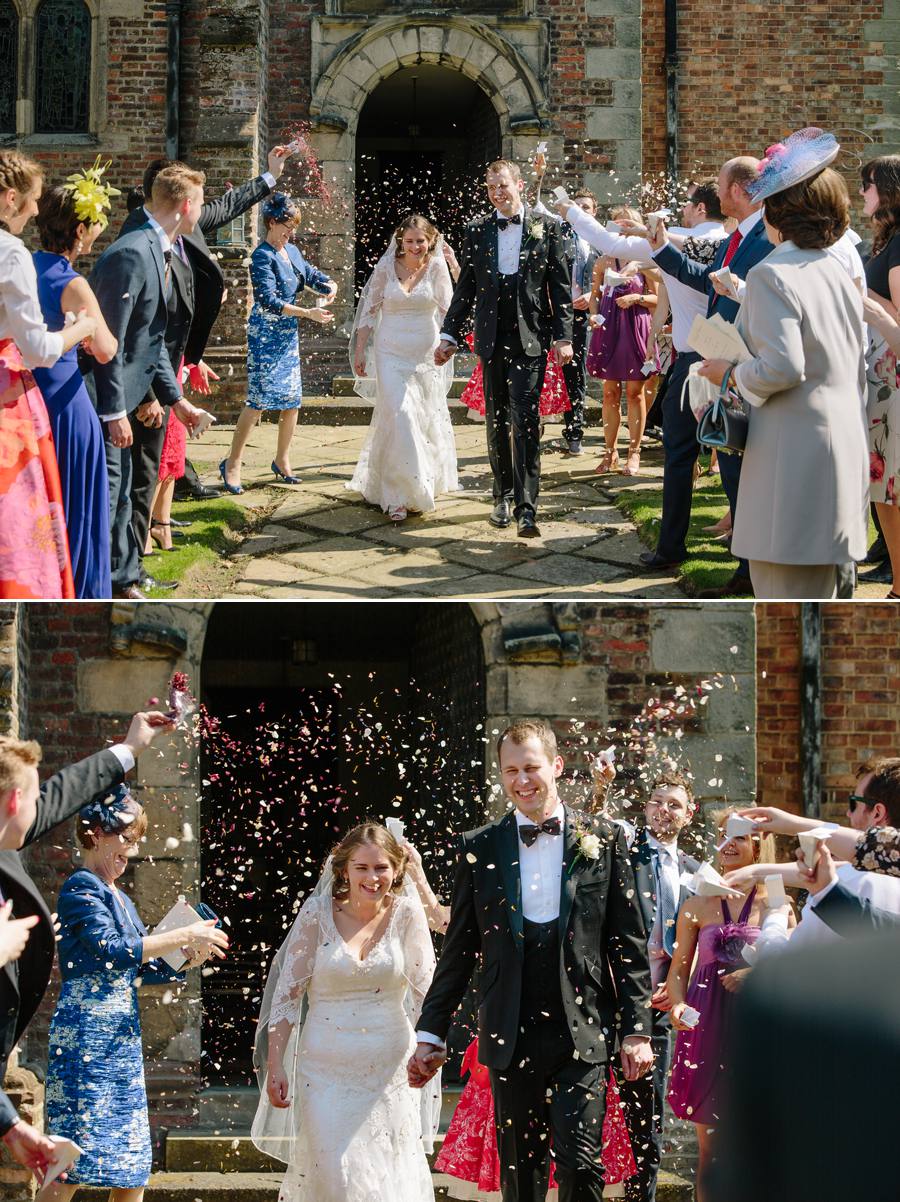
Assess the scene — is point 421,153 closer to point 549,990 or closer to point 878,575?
point 878,575

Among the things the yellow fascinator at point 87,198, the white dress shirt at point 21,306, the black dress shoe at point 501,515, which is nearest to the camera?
the white dress shirt at point 21,306

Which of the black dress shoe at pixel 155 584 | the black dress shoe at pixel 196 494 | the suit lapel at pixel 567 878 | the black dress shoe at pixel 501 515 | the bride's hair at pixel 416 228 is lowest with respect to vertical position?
the suit lapel at pixel 567 878

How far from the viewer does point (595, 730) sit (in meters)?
8.54

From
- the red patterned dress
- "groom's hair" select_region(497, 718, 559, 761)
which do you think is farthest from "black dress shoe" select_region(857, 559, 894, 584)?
"groom's hair" select_region(497, 718, 559, 761)

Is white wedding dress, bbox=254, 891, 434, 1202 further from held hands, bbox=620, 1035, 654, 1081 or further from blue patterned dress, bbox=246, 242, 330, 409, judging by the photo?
blue patterned dress, bbox=246, 242, 330, 409

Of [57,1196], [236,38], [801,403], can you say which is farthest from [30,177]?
[236,38]

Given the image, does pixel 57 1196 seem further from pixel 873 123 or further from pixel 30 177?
pixel 873 123

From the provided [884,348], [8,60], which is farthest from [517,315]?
[8,60]

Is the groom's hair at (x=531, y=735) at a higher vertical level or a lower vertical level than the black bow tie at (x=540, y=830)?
higher

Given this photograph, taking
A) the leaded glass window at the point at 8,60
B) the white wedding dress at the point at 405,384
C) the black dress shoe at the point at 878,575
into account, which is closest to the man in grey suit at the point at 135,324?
the white wedding dress at the point at 405,384

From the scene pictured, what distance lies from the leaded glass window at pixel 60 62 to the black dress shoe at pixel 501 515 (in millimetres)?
7971

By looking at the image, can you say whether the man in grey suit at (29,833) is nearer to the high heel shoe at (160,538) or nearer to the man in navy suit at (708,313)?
the man in navy suit at (708,313)

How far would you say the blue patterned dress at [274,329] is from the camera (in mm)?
9781

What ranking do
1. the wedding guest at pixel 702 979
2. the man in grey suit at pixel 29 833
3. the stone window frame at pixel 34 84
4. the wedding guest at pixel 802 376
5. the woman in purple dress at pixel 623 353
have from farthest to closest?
the stone window frame at pixel 34 84 → the woman in purple dress at pixel 623 353 → the wedding guest at pixel 702 979 → the wedding guest at pixel 802 376 → the man in grey suit at pixel 29 833
